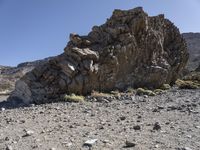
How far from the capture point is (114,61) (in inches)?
1145

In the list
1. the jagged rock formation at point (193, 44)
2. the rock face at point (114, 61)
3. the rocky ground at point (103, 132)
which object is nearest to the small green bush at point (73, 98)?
the rock face at point (114, 61)

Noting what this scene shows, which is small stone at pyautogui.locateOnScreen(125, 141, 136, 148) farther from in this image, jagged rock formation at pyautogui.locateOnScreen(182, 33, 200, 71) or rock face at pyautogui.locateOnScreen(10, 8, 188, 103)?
jagged rock formation at pyautogui.locateOnScreen(182, 33, 200, 71)

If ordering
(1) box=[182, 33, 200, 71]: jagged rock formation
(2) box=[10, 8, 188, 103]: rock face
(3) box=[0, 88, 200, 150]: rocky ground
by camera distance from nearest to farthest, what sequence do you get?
(3) box=[0, 88, 200, 150]: rocky ground < (2) box=[10, 8, 188, 103]: rock face < (1) box=[182, 33, 200, 71]: jagged rock formation

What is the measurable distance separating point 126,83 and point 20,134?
64.5ft

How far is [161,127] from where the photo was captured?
1168 centimetres

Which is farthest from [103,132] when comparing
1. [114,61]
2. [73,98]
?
[114,61]

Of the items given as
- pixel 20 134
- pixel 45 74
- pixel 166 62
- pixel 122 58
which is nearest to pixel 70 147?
pixel 20 134

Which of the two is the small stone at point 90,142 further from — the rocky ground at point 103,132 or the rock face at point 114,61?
the rock face at point 114,61

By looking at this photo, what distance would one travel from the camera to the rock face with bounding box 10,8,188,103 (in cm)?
2577

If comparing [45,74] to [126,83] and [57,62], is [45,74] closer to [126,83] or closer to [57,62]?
[57,62]

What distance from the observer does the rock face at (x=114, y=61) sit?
25766mm

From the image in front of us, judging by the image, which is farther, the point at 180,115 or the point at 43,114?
the point at 43,114

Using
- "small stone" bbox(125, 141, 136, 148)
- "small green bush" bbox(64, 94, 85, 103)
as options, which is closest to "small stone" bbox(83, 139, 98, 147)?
"small stone" bbox(125, 141, 136, 148)

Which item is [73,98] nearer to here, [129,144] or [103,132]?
[103,132]
